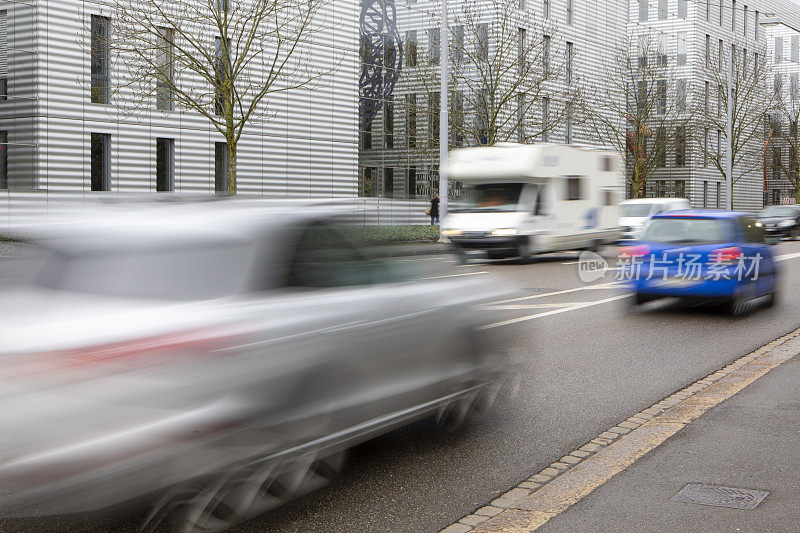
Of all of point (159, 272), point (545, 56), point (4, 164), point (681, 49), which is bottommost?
point (159, 272)

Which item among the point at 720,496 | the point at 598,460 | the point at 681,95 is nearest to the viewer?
the point at 720,496

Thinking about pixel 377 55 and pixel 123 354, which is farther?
pixel 377 55

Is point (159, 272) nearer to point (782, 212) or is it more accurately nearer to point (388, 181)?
point (782, 212)

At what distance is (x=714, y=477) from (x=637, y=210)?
22.7 meters

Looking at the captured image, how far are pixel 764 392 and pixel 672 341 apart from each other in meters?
2.67

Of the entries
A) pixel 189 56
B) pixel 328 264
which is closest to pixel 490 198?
pixel 189 56

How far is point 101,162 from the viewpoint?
27.4 metres

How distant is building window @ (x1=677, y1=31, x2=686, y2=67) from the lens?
2466 inches

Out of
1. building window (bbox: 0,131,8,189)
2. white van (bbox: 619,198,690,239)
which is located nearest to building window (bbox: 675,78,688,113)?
white van (bbox: 619,198,690,239)

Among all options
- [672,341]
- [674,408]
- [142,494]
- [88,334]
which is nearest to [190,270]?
[88,334]

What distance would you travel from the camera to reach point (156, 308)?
156 inches

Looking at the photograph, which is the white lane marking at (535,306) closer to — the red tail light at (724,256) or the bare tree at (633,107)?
the red tail light at (724,256)

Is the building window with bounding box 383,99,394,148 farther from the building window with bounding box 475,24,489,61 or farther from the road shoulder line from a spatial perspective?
the road shoulder line

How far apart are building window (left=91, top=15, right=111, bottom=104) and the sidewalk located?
77.7ft
